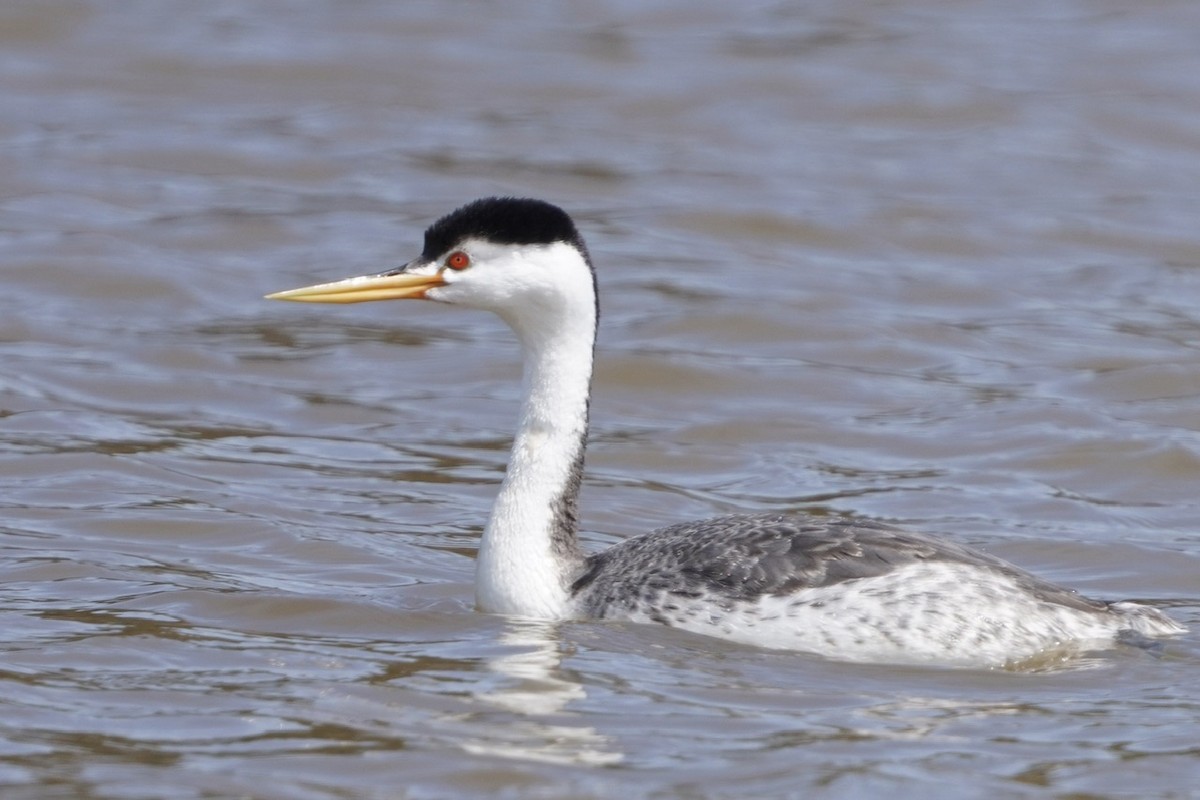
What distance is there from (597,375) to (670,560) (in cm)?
496

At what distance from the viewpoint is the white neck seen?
8094 mm

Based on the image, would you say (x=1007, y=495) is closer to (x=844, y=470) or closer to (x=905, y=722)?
(x=844, y=470)

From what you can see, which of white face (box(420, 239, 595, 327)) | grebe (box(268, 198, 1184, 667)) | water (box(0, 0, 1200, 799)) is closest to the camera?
water (box(0, 0, 1200, 799))

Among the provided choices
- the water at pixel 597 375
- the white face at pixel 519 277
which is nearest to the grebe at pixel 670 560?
the white face at pixel 519 277

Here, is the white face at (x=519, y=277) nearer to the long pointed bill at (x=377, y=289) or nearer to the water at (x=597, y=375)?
the long pointed bill at (x=377, y=289)

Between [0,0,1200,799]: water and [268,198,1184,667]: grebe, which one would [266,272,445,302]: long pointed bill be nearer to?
[268,198,1184,667]: grebe

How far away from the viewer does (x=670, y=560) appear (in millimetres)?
7941

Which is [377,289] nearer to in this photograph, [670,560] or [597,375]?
[670,560]

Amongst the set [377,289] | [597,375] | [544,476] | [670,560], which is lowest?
[597,375]

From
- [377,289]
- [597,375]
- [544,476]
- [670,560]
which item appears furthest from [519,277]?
[597,375]

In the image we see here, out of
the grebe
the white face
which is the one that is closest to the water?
the grebe

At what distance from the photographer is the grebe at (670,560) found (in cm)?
757

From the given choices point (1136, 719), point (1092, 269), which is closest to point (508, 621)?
point (1136, 719)

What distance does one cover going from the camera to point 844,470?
436 inches
